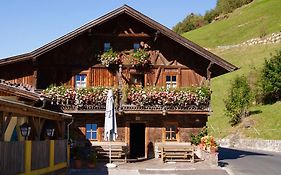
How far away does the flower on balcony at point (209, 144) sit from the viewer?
22016 mm

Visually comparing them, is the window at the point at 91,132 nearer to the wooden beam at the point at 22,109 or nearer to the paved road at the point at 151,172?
the paved road at the point at 151,172

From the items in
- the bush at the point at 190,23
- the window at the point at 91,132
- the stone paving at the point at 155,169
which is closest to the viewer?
the stone paving at the point at 155,169

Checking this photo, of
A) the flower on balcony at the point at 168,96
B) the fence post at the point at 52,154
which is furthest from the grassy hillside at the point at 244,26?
the fence post at the point at 52,154

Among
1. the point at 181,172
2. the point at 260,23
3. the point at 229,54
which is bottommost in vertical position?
the point at 181,172

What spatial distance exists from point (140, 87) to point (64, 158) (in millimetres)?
7931

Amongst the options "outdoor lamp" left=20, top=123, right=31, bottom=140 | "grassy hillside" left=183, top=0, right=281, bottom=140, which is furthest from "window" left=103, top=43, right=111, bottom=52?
"grassy hillside" left=183, top=0, right=281, bottom=140

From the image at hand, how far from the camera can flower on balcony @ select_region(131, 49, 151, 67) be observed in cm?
2569

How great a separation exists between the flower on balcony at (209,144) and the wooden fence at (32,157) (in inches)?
290

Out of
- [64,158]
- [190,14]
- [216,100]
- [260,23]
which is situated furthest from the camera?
[190,14]

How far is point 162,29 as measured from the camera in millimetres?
25281

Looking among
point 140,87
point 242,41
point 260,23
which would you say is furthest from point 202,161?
point 260,23

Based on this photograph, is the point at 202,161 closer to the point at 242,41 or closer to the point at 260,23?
the point at 242,41

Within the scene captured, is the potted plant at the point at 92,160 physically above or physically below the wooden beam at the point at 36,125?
below

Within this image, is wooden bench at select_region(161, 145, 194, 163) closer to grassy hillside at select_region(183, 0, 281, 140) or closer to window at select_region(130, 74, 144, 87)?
window at select_region(130, 74, 144, 87)
